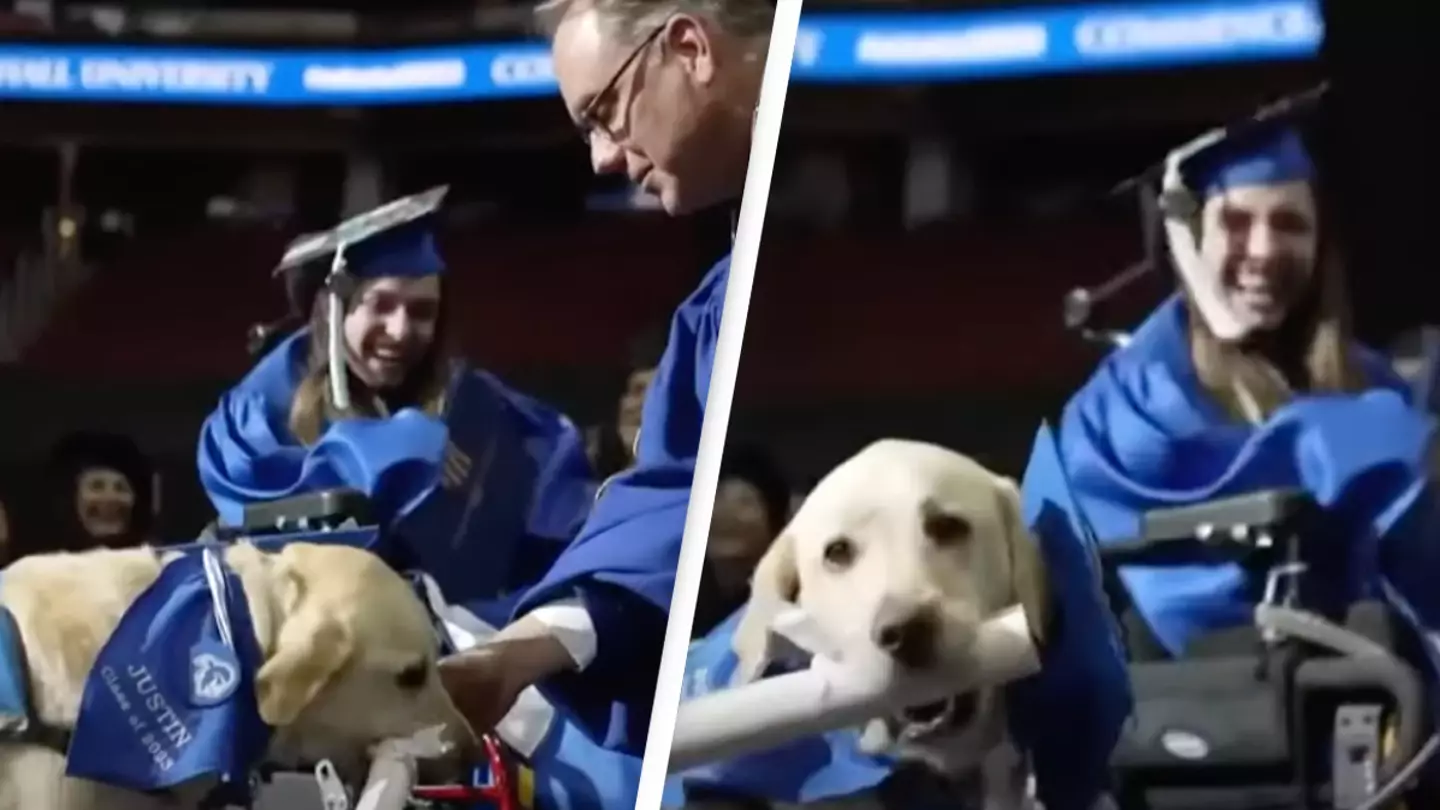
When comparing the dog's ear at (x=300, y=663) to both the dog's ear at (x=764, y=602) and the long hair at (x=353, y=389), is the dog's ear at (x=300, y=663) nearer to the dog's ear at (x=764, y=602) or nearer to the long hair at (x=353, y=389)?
the long hair at (x=353, y=389)

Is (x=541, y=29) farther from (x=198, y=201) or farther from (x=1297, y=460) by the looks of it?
(x=1297, y=460)

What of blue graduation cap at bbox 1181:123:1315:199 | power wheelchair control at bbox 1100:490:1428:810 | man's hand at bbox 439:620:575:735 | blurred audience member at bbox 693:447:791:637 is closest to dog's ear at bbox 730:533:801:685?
blurred audience member at bbox 693:447:791:637

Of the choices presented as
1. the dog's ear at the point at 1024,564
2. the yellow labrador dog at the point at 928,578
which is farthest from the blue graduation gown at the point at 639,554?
the dog's ear at the point at 1024,564

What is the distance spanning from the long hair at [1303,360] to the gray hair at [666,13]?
0.37m

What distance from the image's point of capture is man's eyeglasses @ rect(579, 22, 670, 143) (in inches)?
39.9

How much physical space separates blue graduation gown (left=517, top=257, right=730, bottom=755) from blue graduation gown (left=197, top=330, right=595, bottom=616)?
0.07ft

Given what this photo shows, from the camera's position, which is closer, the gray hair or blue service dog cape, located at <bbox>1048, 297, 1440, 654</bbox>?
blue service dog cape, located at <bbox>1048, 297, 1440, 654</bbox>

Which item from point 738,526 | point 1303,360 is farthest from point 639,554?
point 1303,360

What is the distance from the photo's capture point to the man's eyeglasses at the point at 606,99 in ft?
3.33

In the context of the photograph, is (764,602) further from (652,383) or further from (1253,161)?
(1253,161)

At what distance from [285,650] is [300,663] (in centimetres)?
1

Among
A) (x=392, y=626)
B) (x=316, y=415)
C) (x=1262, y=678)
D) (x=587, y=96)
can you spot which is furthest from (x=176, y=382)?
(x=1262, y=678)

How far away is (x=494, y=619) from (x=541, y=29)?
1.30ft

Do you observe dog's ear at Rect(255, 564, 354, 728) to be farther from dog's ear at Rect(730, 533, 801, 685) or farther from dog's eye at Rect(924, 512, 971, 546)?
dog's eye at Rect(924, 512, 971, 546)
